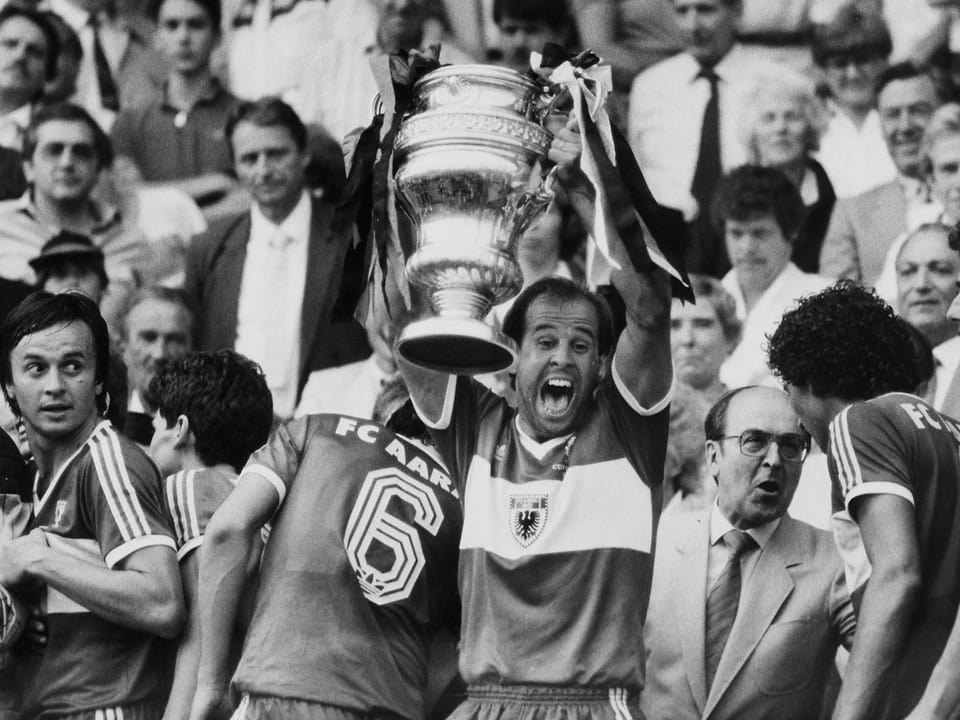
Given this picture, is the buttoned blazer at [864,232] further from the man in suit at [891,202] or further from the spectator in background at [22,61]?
the spectator in background at [22,61]

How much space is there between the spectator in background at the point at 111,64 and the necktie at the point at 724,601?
4.15 m

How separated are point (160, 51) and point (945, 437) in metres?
4.84

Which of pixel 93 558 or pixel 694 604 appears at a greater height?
pixel 93 558

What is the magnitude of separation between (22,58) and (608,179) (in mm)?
4630

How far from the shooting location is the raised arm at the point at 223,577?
473 centimetres

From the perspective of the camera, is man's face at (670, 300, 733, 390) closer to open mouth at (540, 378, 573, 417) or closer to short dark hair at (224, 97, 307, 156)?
short dark hair at (224, 97, 307, 156)

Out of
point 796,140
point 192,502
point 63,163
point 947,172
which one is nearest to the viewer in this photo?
point 192,502

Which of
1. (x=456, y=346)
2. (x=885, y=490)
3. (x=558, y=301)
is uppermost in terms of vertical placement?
(x=558, y=301)

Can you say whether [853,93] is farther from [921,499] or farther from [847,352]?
[921,499]

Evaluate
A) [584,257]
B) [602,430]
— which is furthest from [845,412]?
[584,257]

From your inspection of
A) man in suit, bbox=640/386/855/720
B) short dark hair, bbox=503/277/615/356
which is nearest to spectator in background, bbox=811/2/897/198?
man in suit, bbox=640/386/855/720

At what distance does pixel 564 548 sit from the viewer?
449 cm

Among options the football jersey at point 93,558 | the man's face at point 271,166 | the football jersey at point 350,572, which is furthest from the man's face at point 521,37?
the football jersey at point 93,558

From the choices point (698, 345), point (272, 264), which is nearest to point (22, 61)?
point (272, 264)
